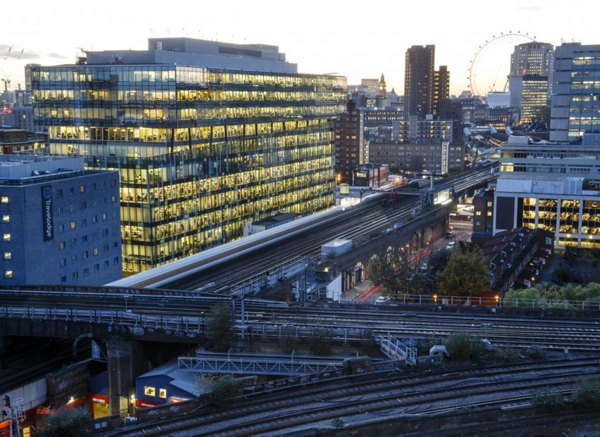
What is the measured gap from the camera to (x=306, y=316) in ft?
123

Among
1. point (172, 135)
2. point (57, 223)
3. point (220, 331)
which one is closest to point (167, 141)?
point (172, 135)

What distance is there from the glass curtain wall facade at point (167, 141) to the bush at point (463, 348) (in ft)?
132

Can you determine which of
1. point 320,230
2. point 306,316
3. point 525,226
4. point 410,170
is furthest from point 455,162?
point 306,316

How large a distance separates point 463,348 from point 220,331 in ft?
35.6

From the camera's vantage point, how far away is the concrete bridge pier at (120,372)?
111 feet

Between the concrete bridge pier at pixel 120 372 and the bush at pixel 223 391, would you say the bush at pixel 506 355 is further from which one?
the concrete bridge pier at pixel 120 372

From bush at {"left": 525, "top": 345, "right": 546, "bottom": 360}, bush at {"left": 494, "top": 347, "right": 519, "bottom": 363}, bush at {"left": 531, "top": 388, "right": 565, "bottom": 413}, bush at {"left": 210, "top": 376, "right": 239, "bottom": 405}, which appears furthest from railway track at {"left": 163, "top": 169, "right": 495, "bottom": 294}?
bush at {"left": 531, "top": 388, "right": 565, "bottom": 413}

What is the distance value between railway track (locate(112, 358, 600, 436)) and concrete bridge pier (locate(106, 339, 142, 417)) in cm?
913

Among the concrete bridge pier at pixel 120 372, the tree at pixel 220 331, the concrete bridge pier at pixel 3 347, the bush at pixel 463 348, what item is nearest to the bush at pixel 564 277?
the bush at pixel 463 348

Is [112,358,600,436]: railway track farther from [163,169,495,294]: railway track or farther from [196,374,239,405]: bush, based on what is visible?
[163,169,495,294]: railway track

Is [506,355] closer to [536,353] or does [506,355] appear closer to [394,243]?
[536,353]

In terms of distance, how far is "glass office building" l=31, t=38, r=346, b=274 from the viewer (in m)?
65.9

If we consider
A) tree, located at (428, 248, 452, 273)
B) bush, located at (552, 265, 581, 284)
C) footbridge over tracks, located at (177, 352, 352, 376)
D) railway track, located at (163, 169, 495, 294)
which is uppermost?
footbridge over tracks, located at (177, 352, 352, 376)

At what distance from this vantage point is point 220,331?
1286 inches
